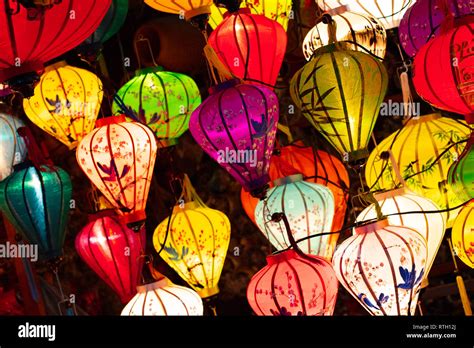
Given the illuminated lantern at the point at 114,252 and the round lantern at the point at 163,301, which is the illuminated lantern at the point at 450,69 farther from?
the illuminated lantern at the point at 114,252

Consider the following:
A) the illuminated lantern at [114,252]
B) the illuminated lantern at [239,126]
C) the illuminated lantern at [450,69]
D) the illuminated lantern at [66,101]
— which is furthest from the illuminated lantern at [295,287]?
the illuminated lantern at [66,101]

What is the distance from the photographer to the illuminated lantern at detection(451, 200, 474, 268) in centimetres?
310

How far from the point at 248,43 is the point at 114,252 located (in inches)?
33.8

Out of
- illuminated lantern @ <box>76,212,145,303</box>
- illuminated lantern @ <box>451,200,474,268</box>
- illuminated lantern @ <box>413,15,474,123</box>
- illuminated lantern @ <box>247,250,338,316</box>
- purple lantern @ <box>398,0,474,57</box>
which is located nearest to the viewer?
illuminated lantern @ <box>413,15,474,123</box>

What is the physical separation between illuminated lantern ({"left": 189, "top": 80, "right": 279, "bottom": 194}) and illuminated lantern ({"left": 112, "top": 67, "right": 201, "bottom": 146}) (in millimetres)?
527

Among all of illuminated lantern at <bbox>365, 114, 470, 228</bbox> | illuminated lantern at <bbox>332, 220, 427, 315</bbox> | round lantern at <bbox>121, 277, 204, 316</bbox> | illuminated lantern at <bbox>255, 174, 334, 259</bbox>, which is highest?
illuminated lantern at <bbox>365, 114, 470, 228</bbox>

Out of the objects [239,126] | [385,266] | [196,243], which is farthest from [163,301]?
[385,266]

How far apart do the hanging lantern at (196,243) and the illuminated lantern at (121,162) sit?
0.31m

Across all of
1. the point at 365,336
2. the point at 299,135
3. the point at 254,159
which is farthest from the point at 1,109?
the point at 365,336

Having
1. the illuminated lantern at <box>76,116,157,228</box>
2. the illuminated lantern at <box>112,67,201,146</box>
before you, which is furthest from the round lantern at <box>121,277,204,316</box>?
the illuminated lantern at <box>112,67,201,146</box>

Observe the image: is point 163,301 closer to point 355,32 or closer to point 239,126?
point 239,126

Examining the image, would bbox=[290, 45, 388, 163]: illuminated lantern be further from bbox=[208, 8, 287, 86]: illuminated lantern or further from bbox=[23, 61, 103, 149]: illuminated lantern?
bbox=[23, 61, 103, 149]: illuminated lantern

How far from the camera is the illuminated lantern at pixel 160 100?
3574 mm

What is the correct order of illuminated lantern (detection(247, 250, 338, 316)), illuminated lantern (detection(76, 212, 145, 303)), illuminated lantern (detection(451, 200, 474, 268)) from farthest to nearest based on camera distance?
1. illuminated lantern (detection(76, 212, 145, 303))
2. illuminated lantern (detection(451, 200, 474, 268))
3. illuminated lantern (detection(247, 250, 338, 316))
